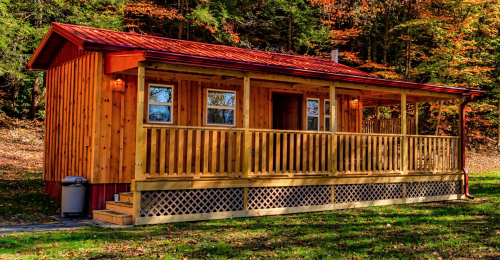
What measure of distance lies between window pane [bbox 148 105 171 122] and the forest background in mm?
10289

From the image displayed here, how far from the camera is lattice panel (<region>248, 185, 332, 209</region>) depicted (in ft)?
34.0

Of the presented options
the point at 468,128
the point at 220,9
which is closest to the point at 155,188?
the point at 220,9

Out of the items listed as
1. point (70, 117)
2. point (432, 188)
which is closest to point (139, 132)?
point (70, 117)

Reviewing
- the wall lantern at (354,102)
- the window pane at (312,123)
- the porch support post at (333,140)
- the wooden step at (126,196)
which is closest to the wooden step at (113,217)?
the wooden step at (126,196)

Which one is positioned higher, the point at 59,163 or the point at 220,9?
the point at 220,9

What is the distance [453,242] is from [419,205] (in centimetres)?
488

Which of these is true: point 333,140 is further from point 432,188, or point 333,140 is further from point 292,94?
point 432,188

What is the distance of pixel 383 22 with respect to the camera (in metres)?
29.5

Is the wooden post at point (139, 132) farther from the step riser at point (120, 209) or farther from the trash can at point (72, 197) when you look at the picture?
the trash can at point (72, 197)

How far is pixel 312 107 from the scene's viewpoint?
46.7 feet

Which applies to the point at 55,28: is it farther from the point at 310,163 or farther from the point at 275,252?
the point at 275,252

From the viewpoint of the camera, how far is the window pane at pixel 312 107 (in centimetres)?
1415

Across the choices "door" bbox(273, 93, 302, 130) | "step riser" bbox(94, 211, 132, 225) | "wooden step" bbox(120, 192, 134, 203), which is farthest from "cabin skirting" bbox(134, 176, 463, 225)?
"door" bbox(273, 93, 302, 130)

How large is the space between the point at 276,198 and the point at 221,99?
2999 mm
